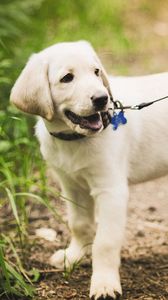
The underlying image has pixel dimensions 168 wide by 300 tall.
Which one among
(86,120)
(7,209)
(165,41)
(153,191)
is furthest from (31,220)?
(165,41)

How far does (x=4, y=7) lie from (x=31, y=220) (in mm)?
2444

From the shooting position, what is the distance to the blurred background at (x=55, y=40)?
474cm

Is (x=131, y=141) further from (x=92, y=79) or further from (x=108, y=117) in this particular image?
(x=92, y=79)

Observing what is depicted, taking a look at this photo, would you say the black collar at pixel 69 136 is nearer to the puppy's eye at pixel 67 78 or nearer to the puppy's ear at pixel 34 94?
the puppy's ear at pixel 34 94

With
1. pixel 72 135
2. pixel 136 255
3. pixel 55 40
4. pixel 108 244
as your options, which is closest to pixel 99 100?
pixel 72 135

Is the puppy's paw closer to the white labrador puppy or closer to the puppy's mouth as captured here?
the white labrador puppy

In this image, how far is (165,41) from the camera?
8.93 metres

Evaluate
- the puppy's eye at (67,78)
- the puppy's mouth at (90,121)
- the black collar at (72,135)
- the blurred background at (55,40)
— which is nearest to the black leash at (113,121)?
the black collar at (72,135)

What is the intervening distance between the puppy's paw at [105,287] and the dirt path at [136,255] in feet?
0.28

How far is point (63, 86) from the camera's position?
141 inches

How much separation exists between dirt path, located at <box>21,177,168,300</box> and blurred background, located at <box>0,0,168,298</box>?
186 millimetres

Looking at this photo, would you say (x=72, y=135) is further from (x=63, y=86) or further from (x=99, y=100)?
(x=99, y=100)

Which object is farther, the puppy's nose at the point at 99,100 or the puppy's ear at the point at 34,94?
the puppy's ear at the point at 34,94

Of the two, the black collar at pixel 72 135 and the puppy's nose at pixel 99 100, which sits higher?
the puppy's nose at pixel 99 100
